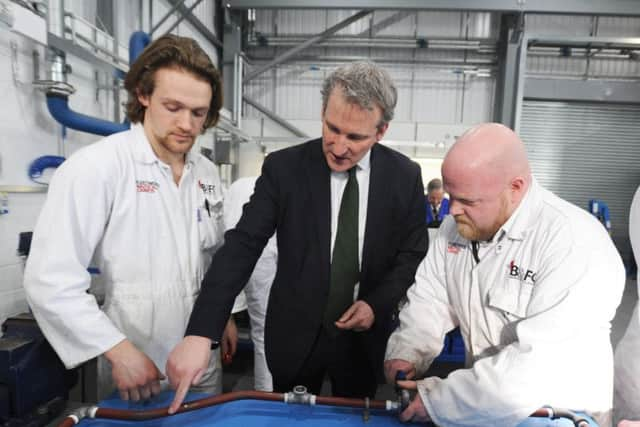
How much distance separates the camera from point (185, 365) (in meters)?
0.89

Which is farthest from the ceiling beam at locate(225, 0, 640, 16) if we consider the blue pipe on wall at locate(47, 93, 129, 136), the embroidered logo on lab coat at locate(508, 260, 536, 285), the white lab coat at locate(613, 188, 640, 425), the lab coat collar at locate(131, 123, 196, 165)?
the embroidered logo on lab coat at locate(508, 260, 536, 285)

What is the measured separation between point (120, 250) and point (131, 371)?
35 centimetres

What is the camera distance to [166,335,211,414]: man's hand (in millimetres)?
873

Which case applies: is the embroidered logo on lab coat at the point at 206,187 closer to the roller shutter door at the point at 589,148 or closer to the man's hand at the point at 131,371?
the man's hand at the point at 131,371

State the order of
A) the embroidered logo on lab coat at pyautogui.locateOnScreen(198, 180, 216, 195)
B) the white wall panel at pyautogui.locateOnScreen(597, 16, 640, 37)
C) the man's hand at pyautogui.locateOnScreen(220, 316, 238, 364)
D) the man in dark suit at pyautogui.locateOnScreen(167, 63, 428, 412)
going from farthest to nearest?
the white wall panel at pyautogui.locateOnScreen(597, 16, 640, 37)
the man's hand at pyautogui.locateOnScreen(220, 316, 238, 364)
the embroidered logo on lab coat at pyautogui.locateOnScreen(198, 180, 216, 195)
the man in dark suit at pyautogui.locateOnScreen(167, 63, 428, 412)

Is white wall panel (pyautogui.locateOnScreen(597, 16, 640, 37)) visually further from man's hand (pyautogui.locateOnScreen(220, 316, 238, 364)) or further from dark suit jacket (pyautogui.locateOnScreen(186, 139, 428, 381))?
man's hand (pyautogui.locateOnScreen(220, 316, 238, 364))

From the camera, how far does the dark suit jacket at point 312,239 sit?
130 cm

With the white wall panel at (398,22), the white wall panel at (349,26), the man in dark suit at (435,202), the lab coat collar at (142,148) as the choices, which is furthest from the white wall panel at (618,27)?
the lab coat collar at (142,148)

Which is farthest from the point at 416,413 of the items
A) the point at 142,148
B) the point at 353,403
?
the point at 142,148

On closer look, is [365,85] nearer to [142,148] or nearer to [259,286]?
[142,148]

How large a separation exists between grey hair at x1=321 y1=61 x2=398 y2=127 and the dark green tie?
298 millimetres

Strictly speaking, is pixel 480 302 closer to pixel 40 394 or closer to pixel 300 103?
pixel 40 394

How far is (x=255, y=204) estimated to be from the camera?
50.7 inches

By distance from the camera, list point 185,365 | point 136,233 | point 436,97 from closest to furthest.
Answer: point 185,365, point 136,233, point 436,97
